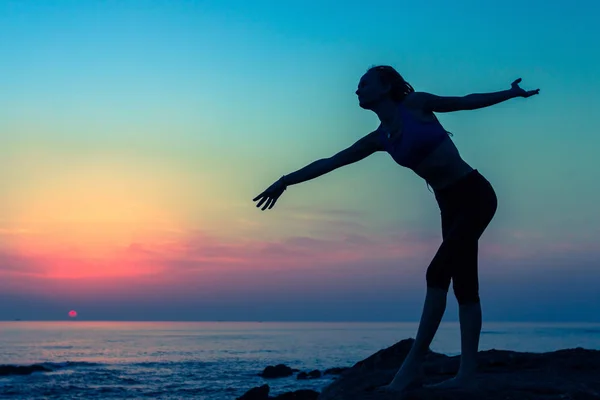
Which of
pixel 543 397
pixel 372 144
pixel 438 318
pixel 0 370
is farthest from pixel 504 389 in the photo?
pixel 0 370

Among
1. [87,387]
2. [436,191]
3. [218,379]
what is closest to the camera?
[436,191]

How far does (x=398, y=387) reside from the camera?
18.3ft

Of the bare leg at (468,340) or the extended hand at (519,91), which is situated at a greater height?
the extended hand at (519,91)

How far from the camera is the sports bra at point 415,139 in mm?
5391

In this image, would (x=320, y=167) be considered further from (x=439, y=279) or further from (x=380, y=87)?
(x=439, y=279)

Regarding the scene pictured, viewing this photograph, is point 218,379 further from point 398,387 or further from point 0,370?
point 398,387

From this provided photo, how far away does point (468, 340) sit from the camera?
564 cm

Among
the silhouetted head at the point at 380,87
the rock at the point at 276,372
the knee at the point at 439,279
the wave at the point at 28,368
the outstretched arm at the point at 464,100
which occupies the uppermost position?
the silhouetted head at the point at 380,87

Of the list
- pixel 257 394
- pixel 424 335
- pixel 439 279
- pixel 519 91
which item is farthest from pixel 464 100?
pixel 257 394

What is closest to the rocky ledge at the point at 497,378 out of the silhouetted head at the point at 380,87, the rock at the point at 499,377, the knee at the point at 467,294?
the rock at the point at 499,377

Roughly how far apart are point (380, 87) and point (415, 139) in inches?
24.5

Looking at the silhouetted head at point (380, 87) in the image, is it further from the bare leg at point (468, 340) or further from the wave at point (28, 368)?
the wave at point (28, 368)

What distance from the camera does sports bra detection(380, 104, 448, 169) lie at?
17.7ft

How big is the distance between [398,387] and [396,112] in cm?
249
